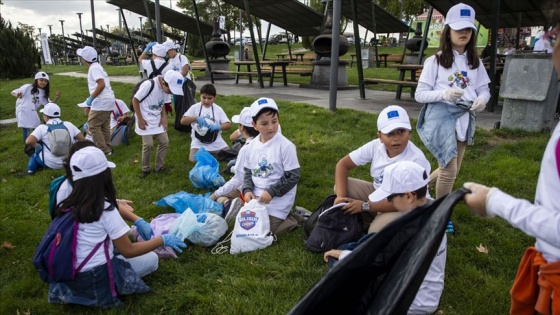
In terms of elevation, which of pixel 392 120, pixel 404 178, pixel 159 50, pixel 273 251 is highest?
pixel 159 50

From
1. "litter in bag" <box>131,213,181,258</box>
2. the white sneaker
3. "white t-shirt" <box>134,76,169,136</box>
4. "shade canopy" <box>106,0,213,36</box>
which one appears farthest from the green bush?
the white sneaker

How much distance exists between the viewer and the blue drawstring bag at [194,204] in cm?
416

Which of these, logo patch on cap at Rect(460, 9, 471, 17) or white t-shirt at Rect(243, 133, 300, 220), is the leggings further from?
white t-shirt at Rect(243, 133, 300, 220)

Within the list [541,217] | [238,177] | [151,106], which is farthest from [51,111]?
[541,217]

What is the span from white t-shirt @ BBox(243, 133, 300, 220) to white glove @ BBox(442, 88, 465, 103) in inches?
53.7

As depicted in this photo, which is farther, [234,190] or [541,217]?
[234,190]

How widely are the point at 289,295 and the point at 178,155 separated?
3.99m

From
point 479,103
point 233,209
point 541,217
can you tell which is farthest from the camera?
point 233,209

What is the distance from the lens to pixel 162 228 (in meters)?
3.75

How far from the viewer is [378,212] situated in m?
3.19

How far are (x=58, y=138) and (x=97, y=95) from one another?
0.87m

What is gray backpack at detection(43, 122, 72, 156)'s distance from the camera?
5973 millimetres

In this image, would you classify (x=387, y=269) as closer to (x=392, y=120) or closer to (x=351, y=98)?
(x=392, y=120)

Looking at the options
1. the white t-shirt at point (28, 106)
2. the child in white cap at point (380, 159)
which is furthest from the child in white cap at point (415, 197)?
the white t-shirt at point (28, 106)
